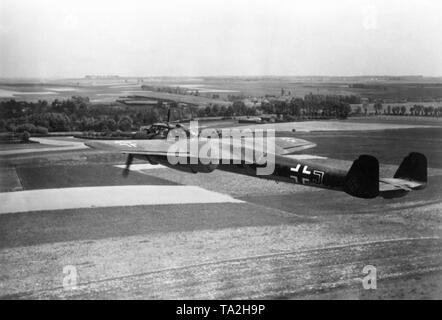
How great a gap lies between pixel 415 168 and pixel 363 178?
198 cm

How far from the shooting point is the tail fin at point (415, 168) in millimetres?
11336

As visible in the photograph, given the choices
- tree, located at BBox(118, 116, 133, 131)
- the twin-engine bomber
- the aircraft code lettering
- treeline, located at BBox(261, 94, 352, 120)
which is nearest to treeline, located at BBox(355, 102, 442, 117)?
treeline, located at BBox(261, 94, 352, 120)

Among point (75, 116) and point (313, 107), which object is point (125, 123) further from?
point (313, 107)

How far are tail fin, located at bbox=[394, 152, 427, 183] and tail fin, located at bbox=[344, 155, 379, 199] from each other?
5.08 ft

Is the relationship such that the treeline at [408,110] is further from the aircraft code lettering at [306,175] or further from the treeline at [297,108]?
the aircraft code lettering at [306,175]

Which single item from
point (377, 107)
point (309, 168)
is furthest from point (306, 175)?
point (377, 107)

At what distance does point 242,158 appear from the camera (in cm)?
1358

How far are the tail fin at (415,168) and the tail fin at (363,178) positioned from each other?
1547 mm

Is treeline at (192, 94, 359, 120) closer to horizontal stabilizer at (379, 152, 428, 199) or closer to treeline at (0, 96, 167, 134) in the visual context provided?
treeline at (0, 96, 167, 134)

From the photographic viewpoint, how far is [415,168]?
11.4 m

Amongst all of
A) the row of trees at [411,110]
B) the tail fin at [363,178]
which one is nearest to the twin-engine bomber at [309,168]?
the tail fin at [363,178]

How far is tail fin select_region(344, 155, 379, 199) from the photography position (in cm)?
1039

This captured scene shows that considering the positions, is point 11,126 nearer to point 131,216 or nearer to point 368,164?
point 131,216
